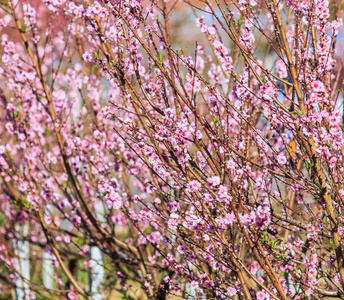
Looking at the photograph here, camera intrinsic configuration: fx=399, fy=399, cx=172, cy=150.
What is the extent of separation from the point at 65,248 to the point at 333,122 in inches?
154

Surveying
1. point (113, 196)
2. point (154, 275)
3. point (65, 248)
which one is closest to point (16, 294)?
point (65, 248)

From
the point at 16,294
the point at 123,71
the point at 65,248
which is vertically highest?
the point at 123,71

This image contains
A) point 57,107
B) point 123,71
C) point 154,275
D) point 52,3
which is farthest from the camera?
point 57,107

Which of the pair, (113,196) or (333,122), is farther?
(113,196)

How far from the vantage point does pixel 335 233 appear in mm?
2480

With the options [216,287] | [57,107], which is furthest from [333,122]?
[57,107]

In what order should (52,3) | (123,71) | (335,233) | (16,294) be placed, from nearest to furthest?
(335,233) → (123,71) → (52,3) → (16,294)

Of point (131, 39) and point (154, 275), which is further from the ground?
point (131, 39)

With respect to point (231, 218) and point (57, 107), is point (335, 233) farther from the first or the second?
point (57, 107)

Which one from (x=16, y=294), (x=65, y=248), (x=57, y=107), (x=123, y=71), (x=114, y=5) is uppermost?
(x=57, y=107)

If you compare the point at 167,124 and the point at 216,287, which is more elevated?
the point at 167,124

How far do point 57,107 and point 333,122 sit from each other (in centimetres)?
350

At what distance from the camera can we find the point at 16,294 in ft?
19.5

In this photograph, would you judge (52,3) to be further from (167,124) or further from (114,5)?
(167,124)
